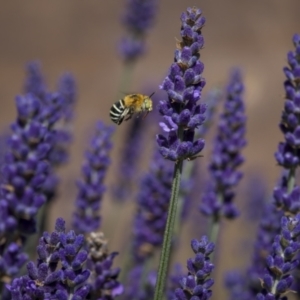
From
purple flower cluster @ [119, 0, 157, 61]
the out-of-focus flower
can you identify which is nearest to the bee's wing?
the out-of-focus flower

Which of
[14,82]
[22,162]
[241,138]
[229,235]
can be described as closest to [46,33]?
[14,82]

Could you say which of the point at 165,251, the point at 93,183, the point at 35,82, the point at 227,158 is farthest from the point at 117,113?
the point at 165,251

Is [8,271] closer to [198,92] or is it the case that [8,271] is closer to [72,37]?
[198,92]

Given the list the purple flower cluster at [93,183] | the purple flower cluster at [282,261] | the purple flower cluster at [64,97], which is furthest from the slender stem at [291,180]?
the purple flower cluster at [64,97]

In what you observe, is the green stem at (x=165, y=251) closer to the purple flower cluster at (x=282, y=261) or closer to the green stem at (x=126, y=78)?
the purple flower cluster at (x=282, y=261)

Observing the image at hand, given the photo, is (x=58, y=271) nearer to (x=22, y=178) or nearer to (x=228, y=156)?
(x=22, y=178)
